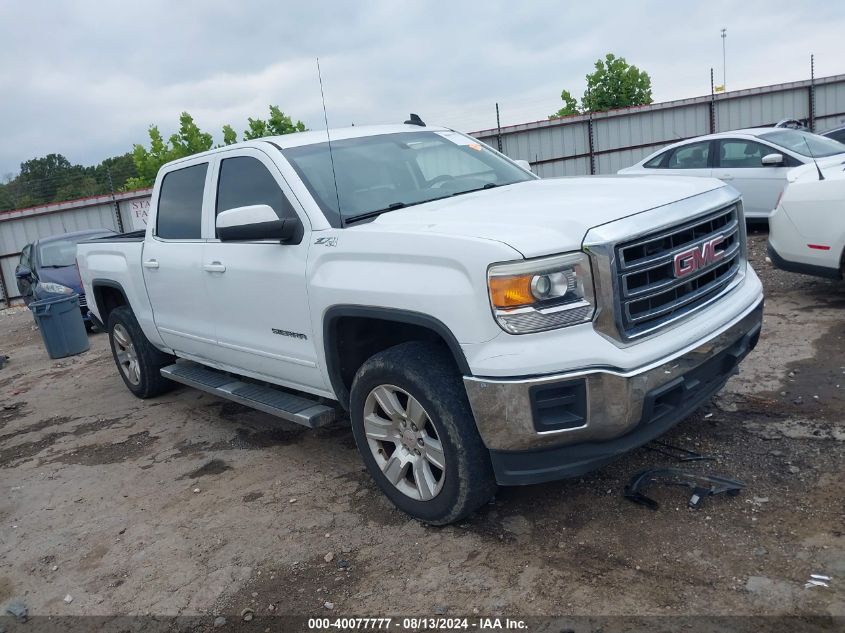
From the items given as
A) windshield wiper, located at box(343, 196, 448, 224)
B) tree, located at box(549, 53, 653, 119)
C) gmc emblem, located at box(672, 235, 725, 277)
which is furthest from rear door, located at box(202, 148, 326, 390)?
tree, located at box(549, 53, 653, 119)

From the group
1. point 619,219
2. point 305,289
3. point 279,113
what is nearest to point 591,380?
point 619,219

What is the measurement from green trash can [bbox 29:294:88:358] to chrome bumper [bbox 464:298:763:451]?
813cm

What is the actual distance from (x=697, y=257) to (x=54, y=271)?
436 inches

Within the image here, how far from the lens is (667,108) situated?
19.5m

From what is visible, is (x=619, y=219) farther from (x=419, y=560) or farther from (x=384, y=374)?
(x=419, y=560)

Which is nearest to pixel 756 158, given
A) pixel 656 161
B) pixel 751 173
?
pixel 751 173

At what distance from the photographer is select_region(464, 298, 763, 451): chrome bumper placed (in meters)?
2.87

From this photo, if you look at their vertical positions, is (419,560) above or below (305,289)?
below

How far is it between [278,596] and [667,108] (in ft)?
62.9

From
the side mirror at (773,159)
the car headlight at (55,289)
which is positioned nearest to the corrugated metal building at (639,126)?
the side mirror at (773,159)

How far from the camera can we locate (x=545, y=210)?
3262 millimetres

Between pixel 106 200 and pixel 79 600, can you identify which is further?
pixel 106 200

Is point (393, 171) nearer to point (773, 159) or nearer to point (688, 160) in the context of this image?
point (773, 159)

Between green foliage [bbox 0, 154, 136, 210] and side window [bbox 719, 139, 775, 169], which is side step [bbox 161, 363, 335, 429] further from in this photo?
green foliage [bbox 0, 154, 136, 210]
